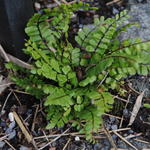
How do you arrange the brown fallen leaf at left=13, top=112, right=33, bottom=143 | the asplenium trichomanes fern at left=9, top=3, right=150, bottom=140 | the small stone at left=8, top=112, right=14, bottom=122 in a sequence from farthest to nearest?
the small stone at left=8, top=112, right=14, bottom=122, the brown fallen leaf at left=13, top=112, right=33, bottom=143, the asplenium trichomanes fern at left=9, top=3, right=150, bottom=140

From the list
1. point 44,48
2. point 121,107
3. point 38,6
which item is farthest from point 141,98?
point 38,6

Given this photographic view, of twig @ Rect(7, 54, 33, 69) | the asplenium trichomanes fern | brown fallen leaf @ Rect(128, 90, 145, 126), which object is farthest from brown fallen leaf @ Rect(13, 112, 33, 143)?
brown fallen leaf @ Rect(128, 90, 145, 126)

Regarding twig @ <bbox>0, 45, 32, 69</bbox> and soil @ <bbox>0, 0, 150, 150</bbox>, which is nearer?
soil @ <bbox>0, 0, 150, 150</bbox>

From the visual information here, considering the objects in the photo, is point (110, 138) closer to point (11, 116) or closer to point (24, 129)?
point (24, 129)

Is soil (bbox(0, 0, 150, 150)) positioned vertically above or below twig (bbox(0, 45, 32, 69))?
below

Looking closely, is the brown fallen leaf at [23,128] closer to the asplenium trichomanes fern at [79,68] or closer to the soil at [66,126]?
the soil at [66,126]

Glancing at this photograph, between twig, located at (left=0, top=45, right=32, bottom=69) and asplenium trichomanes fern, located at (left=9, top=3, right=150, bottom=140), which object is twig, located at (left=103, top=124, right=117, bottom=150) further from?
twig, located at (left=0, top=45, right=32, bottom=69)
